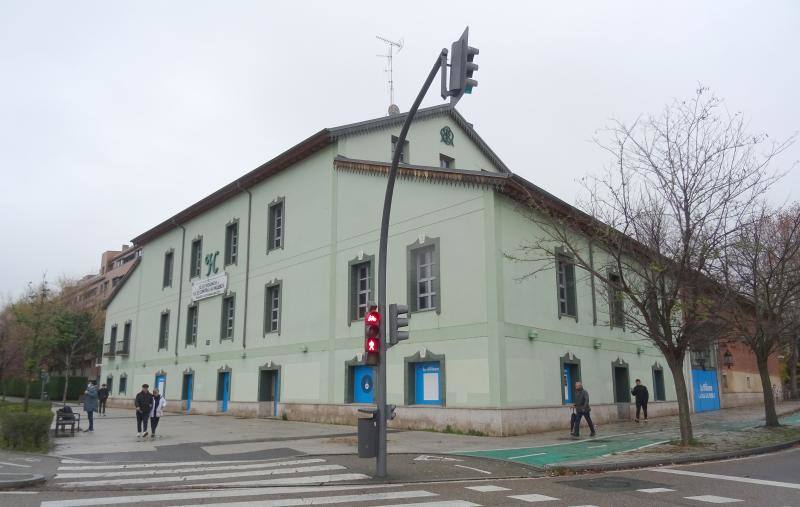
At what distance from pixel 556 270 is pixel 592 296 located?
2.68 meters

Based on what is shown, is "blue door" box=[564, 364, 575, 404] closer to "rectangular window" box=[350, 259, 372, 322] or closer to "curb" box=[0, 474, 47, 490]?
"rectangular window" box=[350, 259, 372, 322]

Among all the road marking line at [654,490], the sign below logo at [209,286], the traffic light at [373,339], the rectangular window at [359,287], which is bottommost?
the road marking line at [654,490]

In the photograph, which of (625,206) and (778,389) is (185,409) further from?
(778,389)

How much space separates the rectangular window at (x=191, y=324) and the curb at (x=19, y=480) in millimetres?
24324

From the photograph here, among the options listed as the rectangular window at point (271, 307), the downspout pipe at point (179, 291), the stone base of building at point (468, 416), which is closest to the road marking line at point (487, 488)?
the stone base of building at point (468, 416)

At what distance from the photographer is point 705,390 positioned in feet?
108

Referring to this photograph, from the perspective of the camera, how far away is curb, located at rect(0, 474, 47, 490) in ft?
31.0

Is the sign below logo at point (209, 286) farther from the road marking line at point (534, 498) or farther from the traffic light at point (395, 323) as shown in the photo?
the road marking line at point (534, 498)

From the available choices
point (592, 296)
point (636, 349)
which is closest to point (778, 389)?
point (636, 349)

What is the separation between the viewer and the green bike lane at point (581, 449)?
42.3 ft

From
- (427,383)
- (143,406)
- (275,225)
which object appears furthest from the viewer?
(275,225)

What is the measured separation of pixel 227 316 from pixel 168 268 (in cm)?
984

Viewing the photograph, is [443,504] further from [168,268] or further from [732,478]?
[168,268]

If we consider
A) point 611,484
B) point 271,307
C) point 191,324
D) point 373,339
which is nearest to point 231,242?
point 271,307
